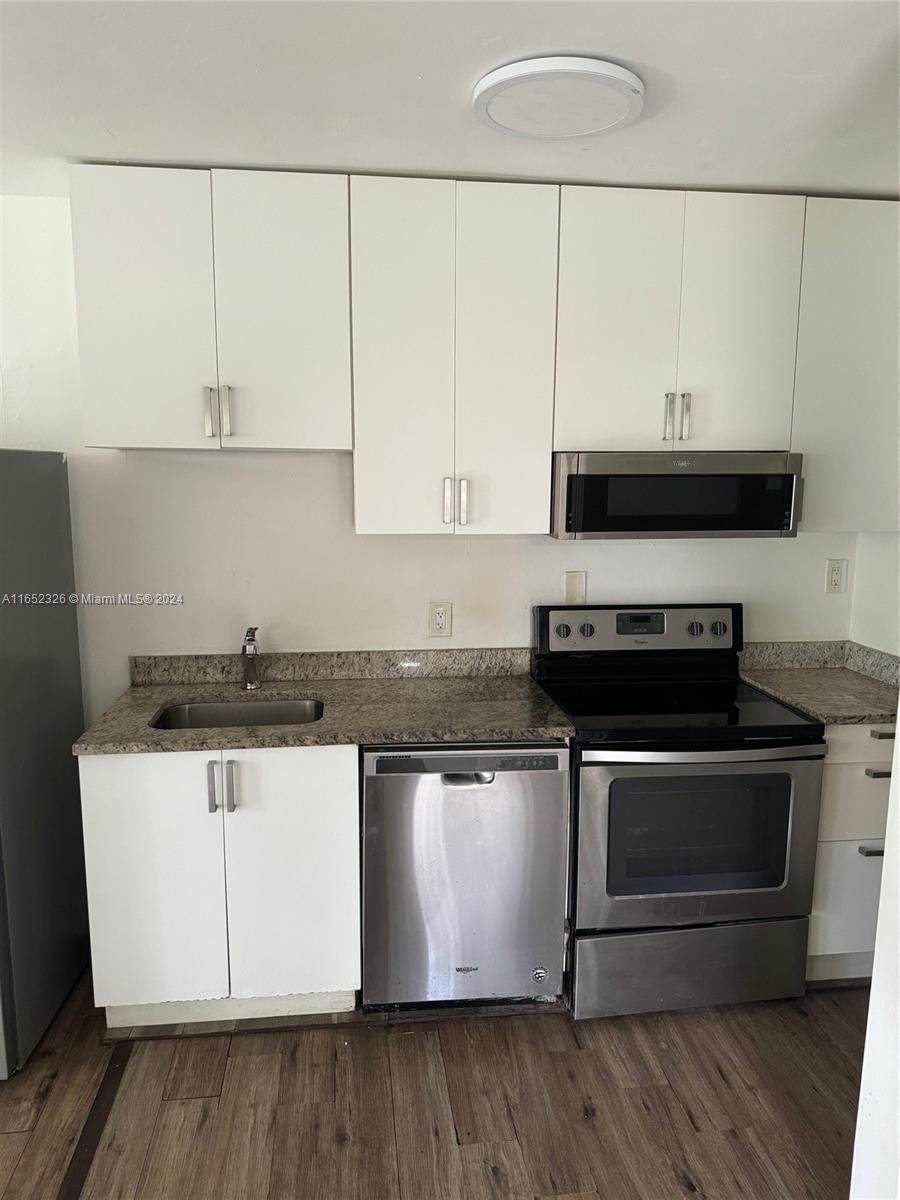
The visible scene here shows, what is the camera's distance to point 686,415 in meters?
2.40

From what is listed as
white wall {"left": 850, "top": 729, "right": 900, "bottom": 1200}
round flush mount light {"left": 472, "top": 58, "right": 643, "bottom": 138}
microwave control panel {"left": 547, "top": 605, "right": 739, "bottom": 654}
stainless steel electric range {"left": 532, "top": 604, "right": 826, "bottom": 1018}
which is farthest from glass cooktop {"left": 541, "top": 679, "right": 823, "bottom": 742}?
round flush mount light {"left": 472, "top": 58, "right": 643, "bottom": 138}

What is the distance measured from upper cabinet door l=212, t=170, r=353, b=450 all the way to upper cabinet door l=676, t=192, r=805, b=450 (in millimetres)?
1004

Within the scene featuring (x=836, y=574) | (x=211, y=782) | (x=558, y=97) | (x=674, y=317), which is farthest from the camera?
(x=836, y=574)

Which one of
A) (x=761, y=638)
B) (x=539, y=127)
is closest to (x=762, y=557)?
(x=761, y=638)

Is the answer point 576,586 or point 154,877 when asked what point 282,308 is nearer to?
point 576,586

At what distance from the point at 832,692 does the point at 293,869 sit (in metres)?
1.75

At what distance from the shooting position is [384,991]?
2.30 m

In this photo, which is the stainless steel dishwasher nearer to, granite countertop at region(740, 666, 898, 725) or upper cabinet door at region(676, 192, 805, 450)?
granite countertop at region(740, 666, 898, 725)

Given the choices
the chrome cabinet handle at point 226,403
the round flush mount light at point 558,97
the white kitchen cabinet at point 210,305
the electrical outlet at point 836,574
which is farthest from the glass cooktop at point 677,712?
the round flush mount light at point 558,97

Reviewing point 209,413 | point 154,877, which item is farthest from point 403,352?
point 154,877

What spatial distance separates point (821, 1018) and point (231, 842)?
180cm

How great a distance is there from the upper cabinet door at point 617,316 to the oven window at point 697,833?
101cm

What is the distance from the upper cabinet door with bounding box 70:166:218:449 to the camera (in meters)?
2.15

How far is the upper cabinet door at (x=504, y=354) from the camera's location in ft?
7.43
